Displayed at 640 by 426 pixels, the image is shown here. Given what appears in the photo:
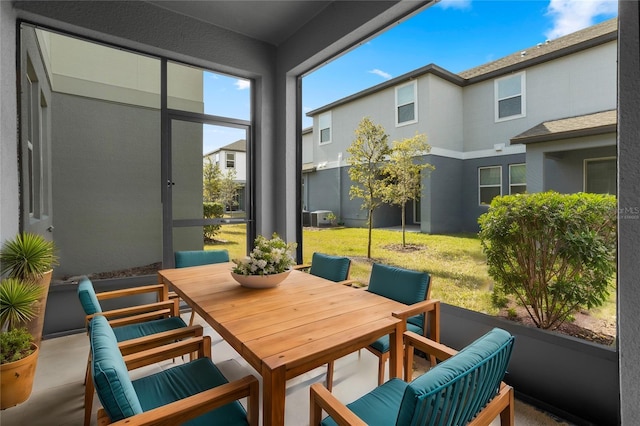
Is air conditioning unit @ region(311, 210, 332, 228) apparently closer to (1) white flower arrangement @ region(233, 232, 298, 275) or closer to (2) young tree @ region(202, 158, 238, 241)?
(2) young tree @ region(202, 158, 238, 241)

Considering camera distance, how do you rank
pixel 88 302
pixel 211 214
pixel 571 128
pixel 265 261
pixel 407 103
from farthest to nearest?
pixel 211 214
pixel 407 103
pixel 265 261
pixel 571 128
pixel 88 302

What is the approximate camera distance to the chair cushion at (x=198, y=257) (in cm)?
315

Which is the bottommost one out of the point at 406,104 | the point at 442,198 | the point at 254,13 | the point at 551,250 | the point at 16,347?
the point at 16,347

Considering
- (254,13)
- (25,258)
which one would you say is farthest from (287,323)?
(254,13)

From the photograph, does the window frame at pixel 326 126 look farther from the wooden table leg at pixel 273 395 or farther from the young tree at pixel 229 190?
the wooden table leg at pixel 273 395

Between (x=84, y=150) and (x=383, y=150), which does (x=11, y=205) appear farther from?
(x=383, y=150)

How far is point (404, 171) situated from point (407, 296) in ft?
4.46

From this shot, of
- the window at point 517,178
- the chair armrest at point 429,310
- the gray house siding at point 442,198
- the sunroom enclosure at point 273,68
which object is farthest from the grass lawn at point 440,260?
the chair armrest at point 429,310

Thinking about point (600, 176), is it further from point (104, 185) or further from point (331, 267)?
point (104, 185)

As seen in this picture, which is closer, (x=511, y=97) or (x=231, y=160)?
(x=511, y=97)

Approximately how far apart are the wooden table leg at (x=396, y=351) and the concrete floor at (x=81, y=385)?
672 millimetres

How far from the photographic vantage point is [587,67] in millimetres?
2092

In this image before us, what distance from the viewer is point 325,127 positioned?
13.4 ft

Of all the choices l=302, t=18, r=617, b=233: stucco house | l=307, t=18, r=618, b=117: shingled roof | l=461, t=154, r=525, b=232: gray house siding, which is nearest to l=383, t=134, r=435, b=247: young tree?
l=302, t=18, r=617, b=233: stucco house
